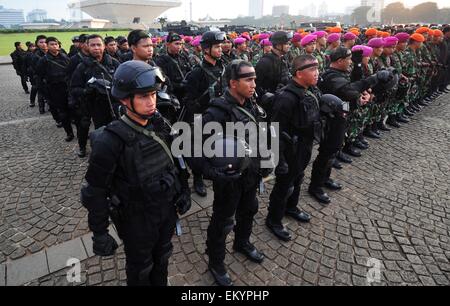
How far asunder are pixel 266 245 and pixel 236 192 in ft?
4.50

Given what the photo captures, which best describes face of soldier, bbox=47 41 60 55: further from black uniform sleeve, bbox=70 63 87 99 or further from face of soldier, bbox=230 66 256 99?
face of soldier, bbox=230 66 256 99

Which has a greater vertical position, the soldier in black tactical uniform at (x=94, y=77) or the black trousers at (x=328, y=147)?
the soldier in black tactical uniform at (x=94, y=77)

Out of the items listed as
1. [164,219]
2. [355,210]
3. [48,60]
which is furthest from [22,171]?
[355,210]

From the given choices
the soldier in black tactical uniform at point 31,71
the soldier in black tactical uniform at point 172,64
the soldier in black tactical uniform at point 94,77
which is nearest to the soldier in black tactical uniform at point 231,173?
the soldier in black tactical uniform at point 172,64

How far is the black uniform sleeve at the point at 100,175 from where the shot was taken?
2256 mm

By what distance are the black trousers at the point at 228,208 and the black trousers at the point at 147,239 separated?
586 mm

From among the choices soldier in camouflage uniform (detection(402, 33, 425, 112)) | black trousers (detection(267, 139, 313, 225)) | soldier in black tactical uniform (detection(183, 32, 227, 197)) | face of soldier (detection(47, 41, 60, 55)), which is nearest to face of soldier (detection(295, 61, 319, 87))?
black trousers (detection(267, 139, 313, 225))

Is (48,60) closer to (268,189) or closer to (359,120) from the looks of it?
(268,189)

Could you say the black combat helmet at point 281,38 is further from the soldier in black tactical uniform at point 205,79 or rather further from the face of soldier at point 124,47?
the face of soldier at point 124,47

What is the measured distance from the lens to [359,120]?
6797mm

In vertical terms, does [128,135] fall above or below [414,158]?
above

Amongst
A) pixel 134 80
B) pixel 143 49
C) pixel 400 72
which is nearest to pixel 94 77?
pixel 143 49

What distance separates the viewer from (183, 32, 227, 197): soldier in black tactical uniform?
4641 millimetres

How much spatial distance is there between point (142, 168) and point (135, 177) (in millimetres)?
95
